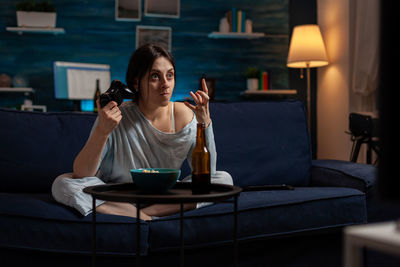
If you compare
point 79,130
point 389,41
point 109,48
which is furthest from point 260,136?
point 109,48

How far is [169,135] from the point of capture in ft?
6.05

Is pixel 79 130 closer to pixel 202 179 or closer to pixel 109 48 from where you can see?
pixel 202 179

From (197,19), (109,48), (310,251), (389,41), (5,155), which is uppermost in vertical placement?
(197,19)

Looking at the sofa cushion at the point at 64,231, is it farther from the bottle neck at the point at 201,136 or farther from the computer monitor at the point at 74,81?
the computer monitor at the point at 74,81

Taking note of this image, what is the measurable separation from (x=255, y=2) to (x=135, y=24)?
1.38 metres

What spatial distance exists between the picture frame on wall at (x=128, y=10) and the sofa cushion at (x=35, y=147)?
294 cm

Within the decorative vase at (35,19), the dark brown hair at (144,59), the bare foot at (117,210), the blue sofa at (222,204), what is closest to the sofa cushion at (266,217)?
the blue sofa at (222,204)

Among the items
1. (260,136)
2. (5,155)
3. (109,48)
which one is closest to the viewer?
(5,155)

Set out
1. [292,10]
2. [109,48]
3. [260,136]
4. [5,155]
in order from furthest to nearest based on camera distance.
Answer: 1. [292,10]
2. [109,48]
3. [260,136]
4. [5,155]

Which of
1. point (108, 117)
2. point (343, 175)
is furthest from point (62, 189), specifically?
point (343, 175)

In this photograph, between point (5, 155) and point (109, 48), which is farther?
point (109, 48)

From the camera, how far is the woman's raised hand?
1.61 metres

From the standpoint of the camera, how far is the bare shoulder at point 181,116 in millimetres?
1948

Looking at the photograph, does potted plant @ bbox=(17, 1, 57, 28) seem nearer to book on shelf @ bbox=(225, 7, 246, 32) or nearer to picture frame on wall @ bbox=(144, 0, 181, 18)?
picture frame on wall @ bbox=(144, 0, 181, 18)
